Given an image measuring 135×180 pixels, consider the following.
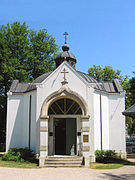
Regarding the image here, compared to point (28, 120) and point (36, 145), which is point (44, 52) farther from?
point (36, 145)

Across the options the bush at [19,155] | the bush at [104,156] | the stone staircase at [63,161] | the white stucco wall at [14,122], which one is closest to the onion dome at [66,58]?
the white stucco wall at [14,122]

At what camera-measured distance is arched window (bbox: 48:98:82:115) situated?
15148 mm

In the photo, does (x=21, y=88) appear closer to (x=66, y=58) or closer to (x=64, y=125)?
(x=66, y=58)

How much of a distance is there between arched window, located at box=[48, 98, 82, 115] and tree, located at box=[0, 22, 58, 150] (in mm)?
10961

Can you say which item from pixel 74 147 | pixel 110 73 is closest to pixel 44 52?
pixel 110 73

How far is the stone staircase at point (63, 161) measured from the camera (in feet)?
42.8

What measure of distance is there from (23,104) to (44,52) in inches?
472

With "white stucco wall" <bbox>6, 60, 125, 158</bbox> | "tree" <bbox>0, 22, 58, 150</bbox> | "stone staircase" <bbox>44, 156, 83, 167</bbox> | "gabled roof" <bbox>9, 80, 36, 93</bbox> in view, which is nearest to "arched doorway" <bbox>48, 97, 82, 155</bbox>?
"white stucco wall" <bbox>6, 60, 125, 158</bbox>

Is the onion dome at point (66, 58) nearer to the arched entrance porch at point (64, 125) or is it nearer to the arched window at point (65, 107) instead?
the arched entrance porch at point (64, 125)

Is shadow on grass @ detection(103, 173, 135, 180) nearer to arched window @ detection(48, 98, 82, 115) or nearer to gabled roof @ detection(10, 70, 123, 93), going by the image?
arched window @ detection(48, 98, 82, 115)

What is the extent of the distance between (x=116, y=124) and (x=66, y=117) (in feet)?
14.7

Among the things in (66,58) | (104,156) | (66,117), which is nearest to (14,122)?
(66,117)

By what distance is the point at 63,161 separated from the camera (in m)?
13.3

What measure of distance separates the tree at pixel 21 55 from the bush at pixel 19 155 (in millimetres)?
11142
